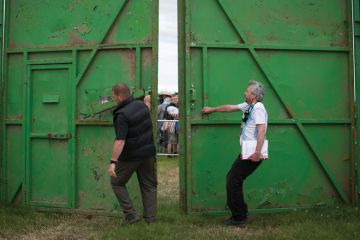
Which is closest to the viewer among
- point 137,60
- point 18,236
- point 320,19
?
point 18,236

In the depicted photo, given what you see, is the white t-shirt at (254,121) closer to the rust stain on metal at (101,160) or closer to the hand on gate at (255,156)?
the hand on gate at (255,156)

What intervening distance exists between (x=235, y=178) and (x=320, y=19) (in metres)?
3.05

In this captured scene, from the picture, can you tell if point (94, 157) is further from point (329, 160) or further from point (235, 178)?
point (329, 160)

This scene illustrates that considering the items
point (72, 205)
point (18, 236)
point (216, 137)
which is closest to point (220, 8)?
point (216, 137)

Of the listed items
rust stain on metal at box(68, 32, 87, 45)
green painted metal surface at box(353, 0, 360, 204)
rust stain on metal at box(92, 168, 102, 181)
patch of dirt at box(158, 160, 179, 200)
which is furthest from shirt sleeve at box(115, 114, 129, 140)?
green painted metal surface at box(353, 0, 360, 204)

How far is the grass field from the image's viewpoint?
19.6ft

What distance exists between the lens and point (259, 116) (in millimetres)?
6266

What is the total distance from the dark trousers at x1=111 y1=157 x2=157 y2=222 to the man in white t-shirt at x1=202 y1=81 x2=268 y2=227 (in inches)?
41.8

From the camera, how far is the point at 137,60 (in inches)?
281

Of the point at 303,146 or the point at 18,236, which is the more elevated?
the point at 303,146

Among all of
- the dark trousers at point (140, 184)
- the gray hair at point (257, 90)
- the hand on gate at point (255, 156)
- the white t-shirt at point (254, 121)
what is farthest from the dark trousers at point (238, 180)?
the dark trousers at point (140, 184)

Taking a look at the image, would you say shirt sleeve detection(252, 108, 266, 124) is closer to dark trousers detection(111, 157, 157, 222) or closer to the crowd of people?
dark trousers detection(111, 157, 157, 222)

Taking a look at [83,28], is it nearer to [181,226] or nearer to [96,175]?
[96,175]

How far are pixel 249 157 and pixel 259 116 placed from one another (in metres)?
0.55
